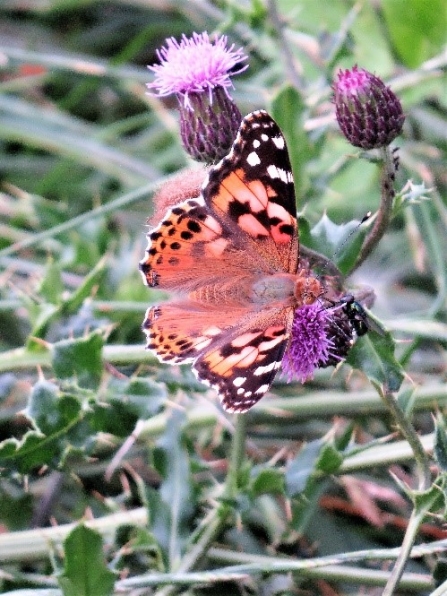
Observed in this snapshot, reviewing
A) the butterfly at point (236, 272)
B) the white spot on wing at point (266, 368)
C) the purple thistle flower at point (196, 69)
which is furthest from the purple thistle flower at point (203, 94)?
the white spot on wing at point (266, 368)

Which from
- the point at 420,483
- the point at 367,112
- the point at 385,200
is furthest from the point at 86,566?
the point at 367,112

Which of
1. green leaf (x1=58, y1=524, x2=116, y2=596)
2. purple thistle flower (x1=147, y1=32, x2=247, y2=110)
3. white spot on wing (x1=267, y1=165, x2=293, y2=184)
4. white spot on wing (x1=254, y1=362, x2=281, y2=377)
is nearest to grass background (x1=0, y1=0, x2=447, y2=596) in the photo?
green leaf (x1=58, y1=524, x2=116, y2=596)

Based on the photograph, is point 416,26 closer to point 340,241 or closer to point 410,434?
point 340,241

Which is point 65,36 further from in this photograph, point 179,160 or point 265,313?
point 265,313

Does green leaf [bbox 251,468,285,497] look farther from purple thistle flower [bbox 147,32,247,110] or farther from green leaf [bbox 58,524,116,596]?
purple thistle flower [bbox 147,32,247,110]

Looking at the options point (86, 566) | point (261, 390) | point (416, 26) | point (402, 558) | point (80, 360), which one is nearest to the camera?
point (261, 390)

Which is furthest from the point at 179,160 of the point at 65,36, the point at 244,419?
the point at 244,419
